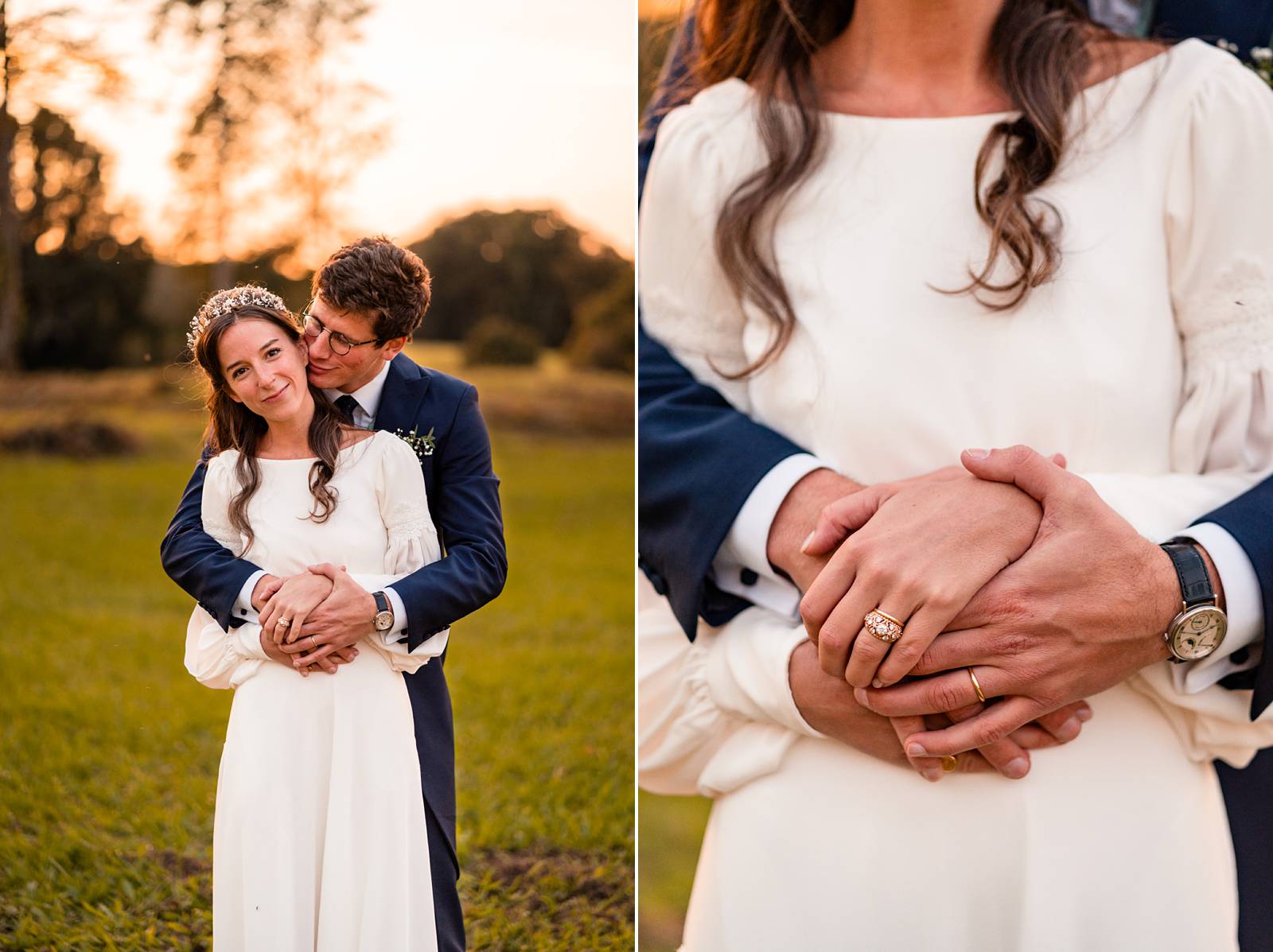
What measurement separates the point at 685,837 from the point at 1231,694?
78.4 inches

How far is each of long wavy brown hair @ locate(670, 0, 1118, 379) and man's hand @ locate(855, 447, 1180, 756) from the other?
0.31m

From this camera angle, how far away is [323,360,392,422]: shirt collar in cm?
139

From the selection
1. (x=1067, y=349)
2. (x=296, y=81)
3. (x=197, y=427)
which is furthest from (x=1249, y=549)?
(x=296, y=81)

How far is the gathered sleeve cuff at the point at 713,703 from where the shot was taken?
150cm

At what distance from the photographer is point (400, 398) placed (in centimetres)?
140

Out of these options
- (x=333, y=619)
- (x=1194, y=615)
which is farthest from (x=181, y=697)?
(x=1194, y=615)

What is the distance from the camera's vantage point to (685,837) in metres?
3.15

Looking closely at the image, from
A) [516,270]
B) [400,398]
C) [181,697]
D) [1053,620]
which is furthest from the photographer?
[516,270]

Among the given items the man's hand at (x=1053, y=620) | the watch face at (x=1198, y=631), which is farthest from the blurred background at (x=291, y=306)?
the watch face at (x=1198, y=631)

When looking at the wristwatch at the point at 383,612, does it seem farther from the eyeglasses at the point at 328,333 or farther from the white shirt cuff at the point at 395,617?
the eyeglasses at the point at 328,333

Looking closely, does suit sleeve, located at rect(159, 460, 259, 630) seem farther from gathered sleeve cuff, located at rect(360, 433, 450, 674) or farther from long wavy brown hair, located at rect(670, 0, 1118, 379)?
long wavy brown hair, located at rect(670, 0, 1118, 379)

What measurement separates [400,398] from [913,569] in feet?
2.15

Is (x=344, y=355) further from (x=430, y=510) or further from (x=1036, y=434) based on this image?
(x=1036, y=434)

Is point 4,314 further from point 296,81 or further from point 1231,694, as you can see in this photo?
point 1231,694
